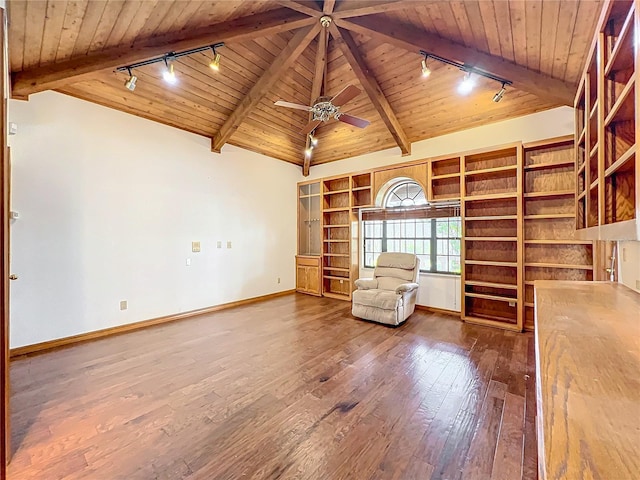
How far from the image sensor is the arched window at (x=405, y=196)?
5.23m

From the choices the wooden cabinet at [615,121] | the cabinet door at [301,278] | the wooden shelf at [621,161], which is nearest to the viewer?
the wooden shelf at [621,161]

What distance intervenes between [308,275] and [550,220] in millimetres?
4570

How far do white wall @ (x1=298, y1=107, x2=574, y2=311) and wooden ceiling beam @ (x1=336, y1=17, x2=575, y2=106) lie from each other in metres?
0.77

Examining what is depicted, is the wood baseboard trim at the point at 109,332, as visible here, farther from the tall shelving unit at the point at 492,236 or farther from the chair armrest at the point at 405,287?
the tall shelving unit at the point at 492,236

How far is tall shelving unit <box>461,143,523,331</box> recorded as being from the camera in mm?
4059

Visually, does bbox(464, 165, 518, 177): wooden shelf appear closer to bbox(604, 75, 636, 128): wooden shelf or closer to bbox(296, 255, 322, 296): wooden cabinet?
bbox(604, 75, 636, 128): wooden shelf

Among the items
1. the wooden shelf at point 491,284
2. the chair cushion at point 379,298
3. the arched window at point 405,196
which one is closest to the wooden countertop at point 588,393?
the chair cushion at point 379,298

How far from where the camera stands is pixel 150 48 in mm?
3027

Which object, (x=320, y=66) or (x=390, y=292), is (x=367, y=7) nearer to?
(x=320, y=66)

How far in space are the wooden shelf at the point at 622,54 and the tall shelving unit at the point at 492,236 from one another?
262cm

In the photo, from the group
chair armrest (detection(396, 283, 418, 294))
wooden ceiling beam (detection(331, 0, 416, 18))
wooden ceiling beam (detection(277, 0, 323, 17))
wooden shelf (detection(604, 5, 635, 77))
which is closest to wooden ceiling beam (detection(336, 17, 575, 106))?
→ wooden ceiling beam (detection(331, 0, 416, 18))

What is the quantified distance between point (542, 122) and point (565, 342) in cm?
432

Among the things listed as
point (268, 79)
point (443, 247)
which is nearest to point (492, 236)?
point (443, 247)

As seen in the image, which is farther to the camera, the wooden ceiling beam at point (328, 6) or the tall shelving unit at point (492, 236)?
the tall shelving unit at point (492, 236)
